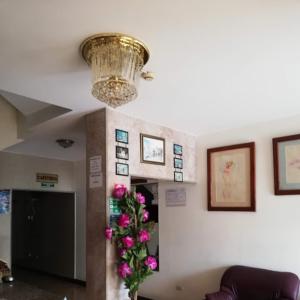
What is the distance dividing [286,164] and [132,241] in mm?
2007

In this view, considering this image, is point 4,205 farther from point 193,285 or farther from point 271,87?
point 271,87

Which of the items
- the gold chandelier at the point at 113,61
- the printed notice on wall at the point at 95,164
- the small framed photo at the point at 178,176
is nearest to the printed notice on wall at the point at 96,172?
the printed notice on wall at the point at 95,164

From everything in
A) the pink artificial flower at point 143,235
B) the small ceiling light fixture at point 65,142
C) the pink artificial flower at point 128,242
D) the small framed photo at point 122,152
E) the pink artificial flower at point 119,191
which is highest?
the small ceiling light fixture at point 65,142

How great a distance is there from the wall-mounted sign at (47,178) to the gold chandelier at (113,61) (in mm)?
4366

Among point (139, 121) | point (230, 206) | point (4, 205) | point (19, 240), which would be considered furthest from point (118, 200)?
point (19, 240)

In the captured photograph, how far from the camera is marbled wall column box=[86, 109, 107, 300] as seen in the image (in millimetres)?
3232

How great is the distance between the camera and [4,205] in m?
5.54

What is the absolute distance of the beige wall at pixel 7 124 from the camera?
468cm

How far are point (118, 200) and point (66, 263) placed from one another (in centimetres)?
396

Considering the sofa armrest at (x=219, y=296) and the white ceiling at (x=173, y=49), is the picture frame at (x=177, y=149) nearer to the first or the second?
the white ceiling at (x=173, y=49)

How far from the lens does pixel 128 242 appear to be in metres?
3.09

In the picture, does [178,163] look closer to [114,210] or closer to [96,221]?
[114,210]

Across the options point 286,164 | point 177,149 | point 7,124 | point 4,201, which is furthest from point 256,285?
point 4,201

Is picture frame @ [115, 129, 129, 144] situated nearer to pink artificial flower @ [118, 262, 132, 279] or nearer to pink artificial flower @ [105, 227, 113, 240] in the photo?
pink artificial flower @ [105, 227, 113, 240]
